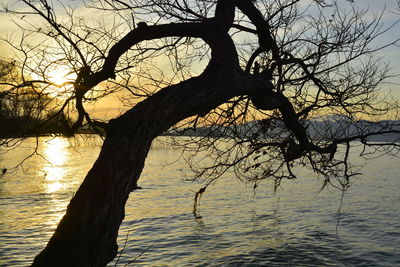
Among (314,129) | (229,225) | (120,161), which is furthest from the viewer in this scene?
Answer: (229,225)

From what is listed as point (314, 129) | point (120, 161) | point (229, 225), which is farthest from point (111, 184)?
point (229, 225)

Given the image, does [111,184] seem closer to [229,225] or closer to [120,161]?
[120,161]

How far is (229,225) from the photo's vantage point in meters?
20.3

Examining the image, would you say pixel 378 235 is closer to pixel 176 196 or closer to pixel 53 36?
pixel 176 196

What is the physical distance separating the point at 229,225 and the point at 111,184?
16298mm

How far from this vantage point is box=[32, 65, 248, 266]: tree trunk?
4363 millimetres

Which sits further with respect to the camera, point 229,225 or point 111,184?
point 229,225

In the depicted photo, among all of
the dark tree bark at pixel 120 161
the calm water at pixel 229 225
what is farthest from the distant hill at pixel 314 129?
the dark tree bark at pixel 120 161

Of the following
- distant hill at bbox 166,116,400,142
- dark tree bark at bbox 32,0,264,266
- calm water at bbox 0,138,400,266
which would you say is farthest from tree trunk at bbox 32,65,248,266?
distant hill at bbox 166,116,400,142

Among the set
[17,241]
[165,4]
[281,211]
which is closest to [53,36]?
[165,4]

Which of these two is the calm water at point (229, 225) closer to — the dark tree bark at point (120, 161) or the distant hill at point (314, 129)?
the distant hill at point (314, 129)

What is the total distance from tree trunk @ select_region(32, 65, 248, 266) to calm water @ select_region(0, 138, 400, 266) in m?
2.64

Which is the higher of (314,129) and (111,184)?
(314,129)

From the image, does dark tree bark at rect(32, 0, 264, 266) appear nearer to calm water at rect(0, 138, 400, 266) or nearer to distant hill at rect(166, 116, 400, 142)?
calm water at rect(0, 138, 400, 266)
